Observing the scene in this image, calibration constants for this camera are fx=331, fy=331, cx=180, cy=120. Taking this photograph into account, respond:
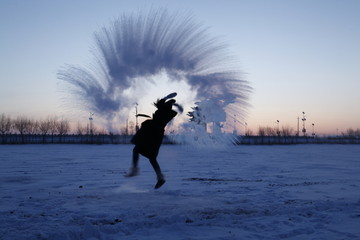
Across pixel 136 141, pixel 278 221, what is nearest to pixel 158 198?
pixel 136 141

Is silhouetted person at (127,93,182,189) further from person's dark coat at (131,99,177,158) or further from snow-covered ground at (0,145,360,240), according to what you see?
snow-covered ground at (0,145,360,240)

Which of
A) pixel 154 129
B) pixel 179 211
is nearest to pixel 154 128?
pixel 154 129

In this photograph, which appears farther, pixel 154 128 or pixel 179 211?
pixel 154 128

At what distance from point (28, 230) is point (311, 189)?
8.81 m

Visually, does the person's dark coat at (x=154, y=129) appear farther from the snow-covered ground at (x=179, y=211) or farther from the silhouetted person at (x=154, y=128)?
the snow-covered ground at (x=179, y=211)

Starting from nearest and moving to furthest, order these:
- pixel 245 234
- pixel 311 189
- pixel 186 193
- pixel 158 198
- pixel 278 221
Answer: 1. pixel 245 234
2. pixel 278 221
3. pixel 158 198
4. pixel 186 193
5. pixel 311 189

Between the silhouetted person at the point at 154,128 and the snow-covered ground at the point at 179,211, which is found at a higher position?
the silhouetted person at the point at 154,128

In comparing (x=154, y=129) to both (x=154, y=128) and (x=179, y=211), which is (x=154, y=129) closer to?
(x=154, y=128)

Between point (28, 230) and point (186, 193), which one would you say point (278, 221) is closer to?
Answer: point (186, 193)

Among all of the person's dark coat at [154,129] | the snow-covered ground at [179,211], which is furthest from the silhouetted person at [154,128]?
the snow-covered ground at [179,211]

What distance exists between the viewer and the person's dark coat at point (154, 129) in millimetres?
7711

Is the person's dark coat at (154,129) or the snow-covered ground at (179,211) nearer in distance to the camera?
the snow-covered ground at (179,211)

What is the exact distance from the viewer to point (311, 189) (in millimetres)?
11141

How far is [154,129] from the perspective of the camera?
7.77 metres
